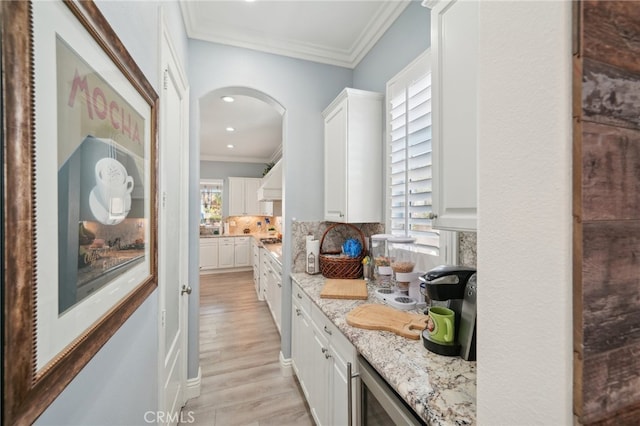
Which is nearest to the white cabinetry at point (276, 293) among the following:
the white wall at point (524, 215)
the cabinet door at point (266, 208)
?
the white wall at point (524, 215)

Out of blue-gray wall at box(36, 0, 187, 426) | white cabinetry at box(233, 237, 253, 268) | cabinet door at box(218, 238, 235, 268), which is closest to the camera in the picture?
blue-gray wall at box(36, 0, 187, 426)

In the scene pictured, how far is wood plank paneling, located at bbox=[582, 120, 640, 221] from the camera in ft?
1.44

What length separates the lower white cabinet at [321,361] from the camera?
1.35m

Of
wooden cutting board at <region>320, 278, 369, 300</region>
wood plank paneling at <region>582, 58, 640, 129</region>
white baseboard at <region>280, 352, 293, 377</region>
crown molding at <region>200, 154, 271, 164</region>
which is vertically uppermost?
crown molding at <region>200, 154, 271, 164</region>

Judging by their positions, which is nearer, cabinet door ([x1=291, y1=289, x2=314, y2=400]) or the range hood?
cabinet door ([x1=291, y1=289, x2=314, y2=400])

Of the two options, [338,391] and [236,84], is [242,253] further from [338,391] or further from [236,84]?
[338,391]

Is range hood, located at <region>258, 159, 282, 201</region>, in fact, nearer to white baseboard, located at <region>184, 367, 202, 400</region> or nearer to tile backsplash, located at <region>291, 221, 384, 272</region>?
tile backsplash, located at <region>291, 221, 384, 272</region>

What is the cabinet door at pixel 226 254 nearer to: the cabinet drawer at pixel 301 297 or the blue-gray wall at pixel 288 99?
the blue-gray wall at pixel 288 99

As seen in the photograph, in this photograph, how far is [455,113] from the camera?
3.45 feet

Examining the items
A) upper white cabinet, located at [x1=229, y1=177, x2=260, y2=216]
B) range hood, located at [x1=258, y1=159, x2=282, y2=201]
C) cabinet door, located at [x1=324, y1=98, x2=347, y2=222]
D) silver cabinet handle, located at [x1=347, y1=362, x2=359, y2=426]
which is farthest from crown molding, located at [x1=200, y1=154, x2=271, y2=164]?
silver cabinet handle, located at [x1=347, y1=362, x2=359, y2=426]

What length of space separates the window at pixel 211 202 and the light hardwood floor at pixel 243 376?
11.4ft

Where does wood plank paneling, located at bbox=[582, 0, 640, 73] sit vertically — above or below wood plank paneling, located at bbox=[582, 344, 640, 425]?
above

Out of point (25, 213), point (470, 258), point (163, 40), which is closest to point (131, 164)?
point (25, 213)

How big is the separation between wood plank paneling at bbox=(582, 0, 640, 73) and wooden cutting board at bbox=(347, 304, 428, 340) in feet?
3.59
